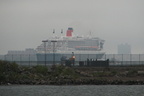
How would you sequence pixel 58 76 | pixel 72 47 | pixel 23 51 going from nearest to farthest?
pixel 58 76 < pixel 72 47 < pixel 23 51

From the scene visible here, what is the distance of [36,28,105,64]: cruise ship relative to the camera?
120 metres

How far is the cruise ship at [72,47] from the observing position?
120 metres

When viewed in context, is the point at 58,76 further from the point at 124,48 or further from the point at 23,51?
the point at 124,48

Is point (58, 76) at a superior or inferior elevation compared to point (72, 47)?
inferior

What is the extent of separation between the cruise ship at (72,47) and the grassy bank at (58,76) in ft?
234

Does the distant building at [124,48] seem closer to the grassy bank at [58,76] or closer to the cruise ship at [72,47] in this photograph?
the cruise ship at [72,47]

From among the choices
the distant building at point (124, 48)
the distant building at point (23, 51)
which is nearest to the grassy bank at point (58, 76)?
the distant building at point (23, 51)

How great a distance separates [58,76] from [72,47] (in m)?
87.2

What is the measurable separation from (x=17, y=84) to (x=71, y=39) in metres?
96.3

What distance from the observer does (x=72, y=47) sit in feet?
427

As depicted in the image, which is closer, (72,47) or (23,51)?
(72,47)

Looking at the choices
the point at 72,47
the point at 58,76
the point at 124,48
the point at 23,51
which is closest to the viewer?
the point at 58,76

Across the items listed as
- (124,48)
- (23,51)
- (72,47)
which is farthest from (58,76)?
(124,48)

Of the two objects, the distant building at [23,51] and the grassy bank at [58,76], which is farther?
the distant building at [23,51]
